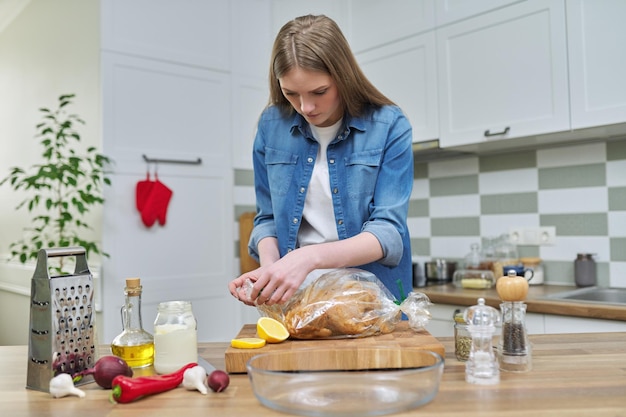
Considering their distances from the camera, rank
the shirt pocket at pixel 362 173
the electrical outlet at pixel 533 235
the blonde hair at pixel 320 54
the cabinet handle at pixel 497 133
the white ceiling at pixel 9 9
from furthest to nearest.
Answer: the white ceiling at pixel 9 9 → the electrical outlet at pixel 533 235 → the cabinet handle at pixel 497 133 → the shirt pocket at pixel 362 173 → the blonde hair at pixel 320 54

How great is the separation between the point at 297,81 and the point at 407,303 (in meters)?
0.56

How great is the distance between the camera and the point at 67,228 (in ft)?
10.7

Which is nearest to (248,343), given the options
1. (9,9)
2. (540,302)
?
(540,302)

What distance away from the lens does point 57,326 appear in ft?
3.22

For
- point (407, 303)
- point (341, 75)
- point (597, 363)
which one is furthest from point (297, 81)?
point (597, 363)

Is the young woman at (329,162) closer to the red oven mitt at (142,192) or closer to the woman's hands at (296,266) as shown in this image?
the woman's hands at (296,266)

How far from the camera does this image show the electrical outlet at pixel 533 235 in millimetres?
2617

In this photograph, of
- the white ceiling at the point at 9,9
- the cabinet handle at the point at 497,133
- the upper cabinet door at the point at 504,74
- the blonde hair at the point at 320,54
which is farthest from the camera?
the white ceiling at the point at 9,9

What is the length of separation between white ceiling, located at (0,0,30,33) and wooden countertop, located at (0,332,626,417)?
3930 millimetres

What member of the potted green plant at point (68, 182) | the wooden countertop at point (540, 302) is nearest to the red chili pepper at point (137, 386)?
the wooden countertop at point (540, 302)

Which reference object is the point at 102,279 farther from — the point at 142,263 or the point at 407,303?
the point at 407,303

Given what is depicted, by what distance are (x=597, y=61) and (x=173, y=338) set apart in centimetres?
191

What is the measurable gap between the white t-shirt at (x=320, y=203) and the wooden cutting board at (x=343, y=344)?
1.29ft

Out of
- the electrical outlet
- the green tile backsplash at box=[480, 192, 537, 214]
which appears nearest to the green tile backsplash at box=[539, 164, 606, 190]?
the green tile backsplash at box=[480, 192, 537, 214]
